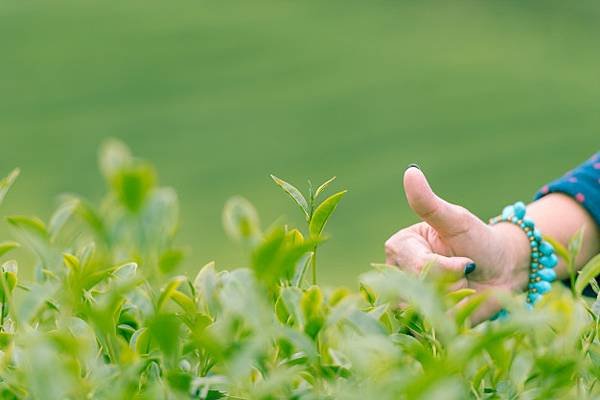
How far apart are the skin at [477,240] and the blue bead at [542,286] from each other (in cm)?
2

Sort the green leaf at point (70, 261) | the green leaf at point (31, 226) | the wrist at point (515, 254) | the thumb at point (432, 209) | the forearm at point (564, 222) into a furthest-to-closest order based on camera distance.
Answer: the forearm at point (564, 222)
the wrist at point (515, 254)
the thumb at point (432, 209)
the green leaf at point (70, 261)
the green leaf at point (31, 226)

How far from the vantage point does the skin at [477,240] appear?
1215 mm

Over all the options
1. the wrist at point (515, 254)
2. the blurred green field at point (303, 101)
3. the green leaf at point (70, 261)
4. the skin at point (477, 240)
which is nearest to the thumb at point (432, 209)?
the skin at point (477, 240)

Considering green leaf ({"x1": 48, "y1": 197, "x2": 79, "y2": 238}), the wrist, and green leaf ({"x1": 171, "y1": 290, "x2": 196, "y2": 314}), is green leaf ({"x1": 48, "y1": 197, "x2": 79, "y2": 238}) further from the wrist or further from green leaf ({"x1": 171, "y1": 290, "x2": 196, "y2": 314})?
the wrist

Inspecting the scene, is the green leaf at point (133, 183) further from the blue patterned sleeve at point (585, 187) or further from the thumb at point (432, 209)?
the blue patterned sleeve at point (585, 187)

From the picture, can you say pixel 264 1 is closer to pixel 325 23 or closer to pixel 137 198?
pixel 325 23

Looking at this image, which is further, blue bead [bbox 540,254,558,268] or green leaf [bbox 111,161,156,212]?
blue bead [bbox 540,254,558,268]

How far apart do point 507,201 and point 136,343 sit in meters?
3.38

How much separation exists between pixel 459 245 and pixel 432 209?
0.60ft

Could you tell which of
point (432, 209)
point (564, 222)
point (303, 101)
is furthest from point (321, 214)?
point (303, 101)

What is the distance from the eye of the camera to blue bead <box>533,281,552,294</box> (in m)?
1.58

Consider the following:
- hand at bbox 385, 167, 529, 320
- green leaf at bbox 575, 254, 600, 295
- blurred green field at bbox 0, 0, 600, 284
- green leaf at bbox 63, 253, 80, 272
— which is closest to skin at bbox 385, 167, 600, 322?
hand at bbox 385, 167, 529, 320

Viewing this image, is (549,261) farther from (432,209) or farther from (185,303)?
(185,303)

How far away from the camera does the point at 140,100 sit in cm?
450
